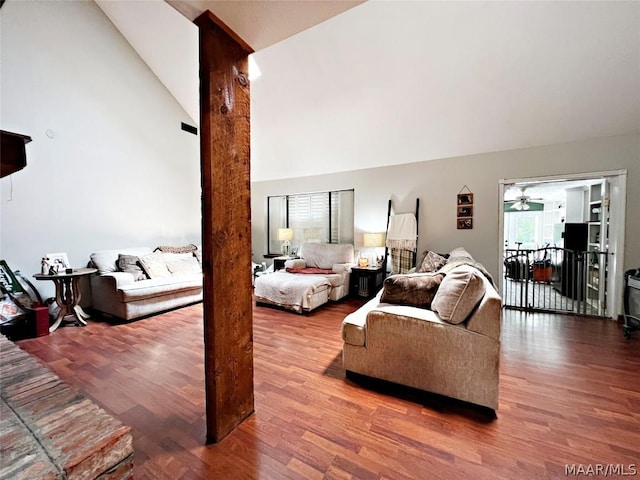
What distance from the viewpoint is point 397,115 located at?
3639 mm

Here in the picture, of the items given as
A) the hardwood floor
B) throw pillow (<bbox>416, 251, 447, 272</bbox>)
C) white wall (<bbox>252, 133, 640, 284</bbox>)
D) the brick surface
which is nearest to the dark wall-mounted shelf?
the brick surface

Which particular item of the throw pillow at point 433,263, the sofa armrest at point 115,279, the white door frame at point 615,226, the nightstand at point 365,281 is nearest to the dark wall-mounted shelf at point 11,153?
the sofa armrest at point 115,279

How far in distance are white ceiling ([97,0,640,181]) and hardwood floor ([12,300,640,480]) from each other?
2.21 m

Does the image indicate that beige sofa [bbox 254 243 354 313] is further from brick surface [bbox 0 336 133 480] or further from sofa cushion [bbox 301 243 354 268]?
brick surface [bbox 0 336 133 480]

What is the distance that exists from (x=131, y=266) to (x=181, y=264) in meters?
0.67

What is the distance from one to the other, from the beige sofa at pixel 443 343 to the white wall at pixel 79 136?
4.10m

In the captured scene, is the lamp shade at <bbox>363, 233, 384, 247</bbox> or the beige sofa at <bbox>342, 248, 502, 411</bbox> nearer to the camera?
the beige sofa at <bbox>342, 248, 502, 411</bbox>

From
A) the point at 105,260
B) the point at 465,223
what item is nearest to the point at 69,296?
the point at 105,260

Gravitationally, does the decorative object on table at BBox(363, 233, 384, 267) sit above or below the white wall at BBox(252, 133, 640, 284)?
below

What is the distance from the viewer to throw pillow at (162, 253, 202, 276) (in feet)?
13.4

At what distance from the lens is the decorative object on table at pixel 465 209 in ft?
13.0

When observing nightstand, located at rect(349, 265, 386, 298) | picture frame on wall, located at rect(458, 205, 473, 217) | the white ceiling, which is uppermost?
the white ceiling

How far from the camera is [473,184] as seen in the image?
395 cm

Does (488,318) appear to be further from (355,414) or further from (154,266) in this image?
(154,266)
